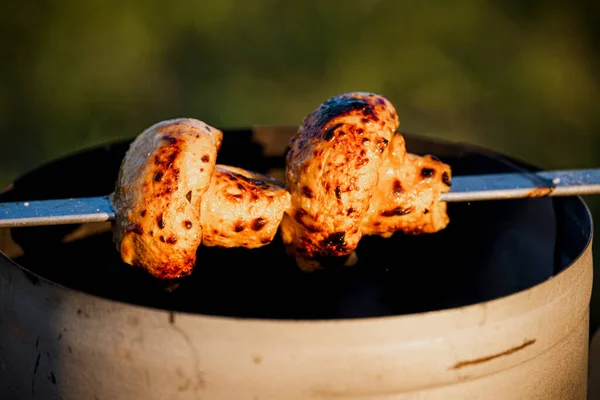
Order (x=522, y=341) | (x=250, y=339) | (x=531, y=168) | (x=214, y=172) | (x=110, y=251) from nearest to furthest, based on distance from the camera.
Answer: (x=250, y=339)
(x=522, y=341)
(x=214, y=172)
(x=531, y=168)
(x=110, y=251)

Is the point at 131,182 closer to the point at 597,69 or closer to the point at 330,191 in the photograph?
the point at 330,191

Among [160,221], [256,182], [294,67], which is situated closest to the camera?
[160,221]

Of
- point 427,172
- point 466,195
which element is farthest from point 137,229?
point 466,195

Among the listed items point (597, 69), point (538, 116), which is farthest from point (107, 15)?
point (597, 69)

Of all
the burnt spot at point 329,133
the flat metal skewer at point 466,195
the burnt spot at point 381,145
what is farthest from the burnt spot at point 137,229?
the burnt spot at point 381,145

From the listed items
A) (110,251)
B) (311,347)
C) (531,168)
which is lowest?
(110,251)

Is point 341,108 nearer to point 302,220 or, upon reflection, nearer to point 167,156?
point 302,220
